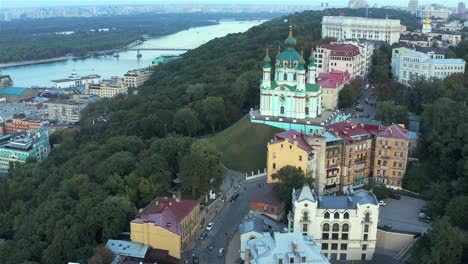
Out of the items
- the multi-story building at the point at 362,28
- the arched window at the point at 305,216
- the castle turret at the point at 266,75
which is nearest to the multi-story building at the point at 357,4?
the multi-story building at the point at 362,28

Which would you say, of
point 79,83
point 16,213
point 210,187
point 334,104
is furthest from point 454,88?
point 79,83

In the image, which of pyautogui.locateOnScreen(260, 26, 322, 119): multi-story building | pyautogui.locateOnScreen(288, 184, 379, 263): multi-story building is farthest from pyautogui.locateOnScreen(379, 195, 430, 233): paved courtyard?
pyautogui.locateOnScreen(260, 26, 322, 119): multi-story building

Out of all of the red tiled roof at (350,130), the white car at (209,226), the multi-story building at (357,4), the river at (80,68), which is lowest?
the river at (80,68)

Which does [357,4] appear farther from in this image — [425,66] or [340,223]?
[340,223]

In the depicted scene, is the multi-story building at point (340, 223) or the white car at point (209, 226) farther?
the white car at point (209, 226)

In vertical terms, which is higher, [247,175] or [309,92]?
[309,92]

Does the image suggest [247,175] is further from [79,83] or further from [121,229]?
[79,83]

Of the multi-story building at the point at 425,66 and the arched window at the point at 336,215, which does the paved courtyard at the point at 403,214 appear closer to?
the arched window at the point at 336,215
